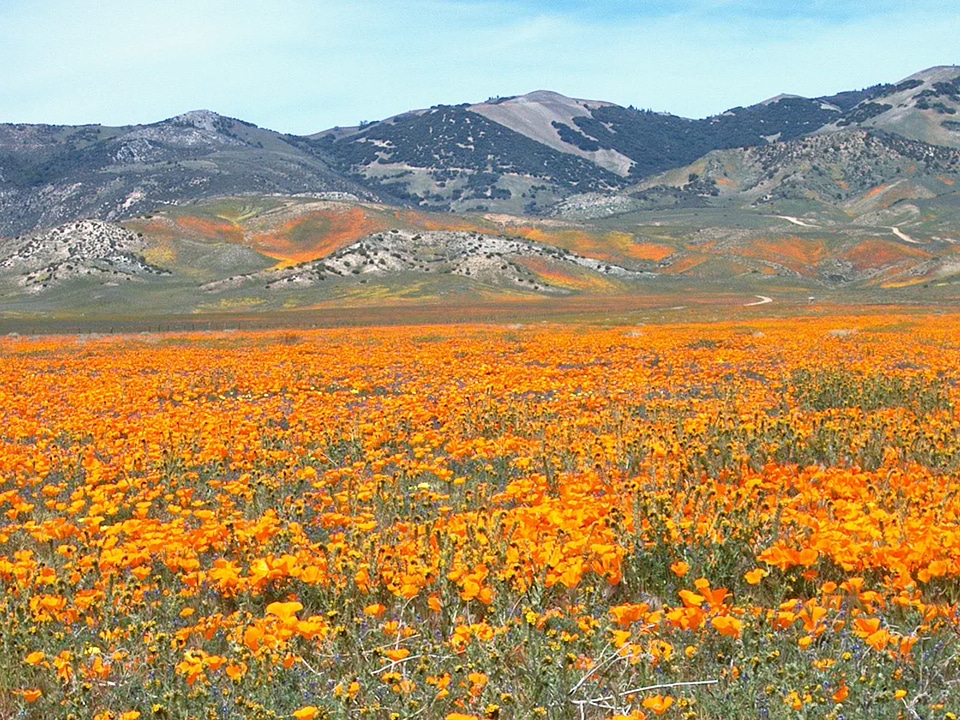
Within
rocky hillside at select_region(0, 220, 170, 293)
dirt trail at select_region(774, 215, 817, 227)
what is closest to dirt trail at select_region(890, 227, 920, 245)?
dirt trail at select_region(774, 215, 817, 227)

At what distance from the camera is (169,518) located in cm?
917

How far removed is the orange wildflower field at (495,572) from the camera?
15.2 ft

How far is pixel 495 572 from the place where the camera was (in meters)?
5.97

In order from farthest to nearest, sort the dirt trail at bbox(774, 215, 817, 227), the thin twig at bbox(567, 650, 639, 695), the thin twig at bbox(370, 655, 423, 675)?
the dirt trail at bbox(774, 215, 817, 227) < the thin twig at bbox(370, 655, 423, 675) < the thin twig at bbox(567, 650, 639, 695)

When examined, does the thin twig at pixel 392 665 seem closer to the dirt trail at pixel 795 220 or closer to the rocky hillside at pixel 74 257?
the rocky hillside at pixel 74 257

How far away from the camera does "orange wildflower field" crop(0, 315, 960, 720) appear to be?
4641 mm

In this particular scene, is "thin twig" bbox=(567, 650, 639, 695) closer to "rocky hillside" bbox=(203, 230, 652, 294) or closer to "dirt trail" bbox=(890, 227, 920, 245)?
"rocky hillside" bbox=(203, 230, 652, 294)

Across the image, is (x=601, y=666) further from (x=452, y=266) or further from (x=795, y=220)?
(x=795, y=220)

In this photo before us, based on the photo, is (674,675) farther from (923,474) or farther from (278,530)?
(923,474)

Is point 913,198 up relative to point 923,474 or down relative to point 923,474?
up

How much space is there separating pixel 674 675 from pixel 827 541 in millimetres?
1925

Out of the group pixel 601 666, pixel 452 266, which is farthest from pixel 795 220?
pixel 601 666

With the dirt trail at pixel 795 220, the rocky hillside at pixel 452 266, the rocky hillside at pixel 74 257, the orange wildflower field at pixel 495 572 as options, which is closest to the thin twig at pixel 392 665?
the orange wildflower field at pixel 495 572

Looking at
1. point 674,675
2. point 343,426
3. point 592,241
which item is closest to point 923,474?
point 674,675
